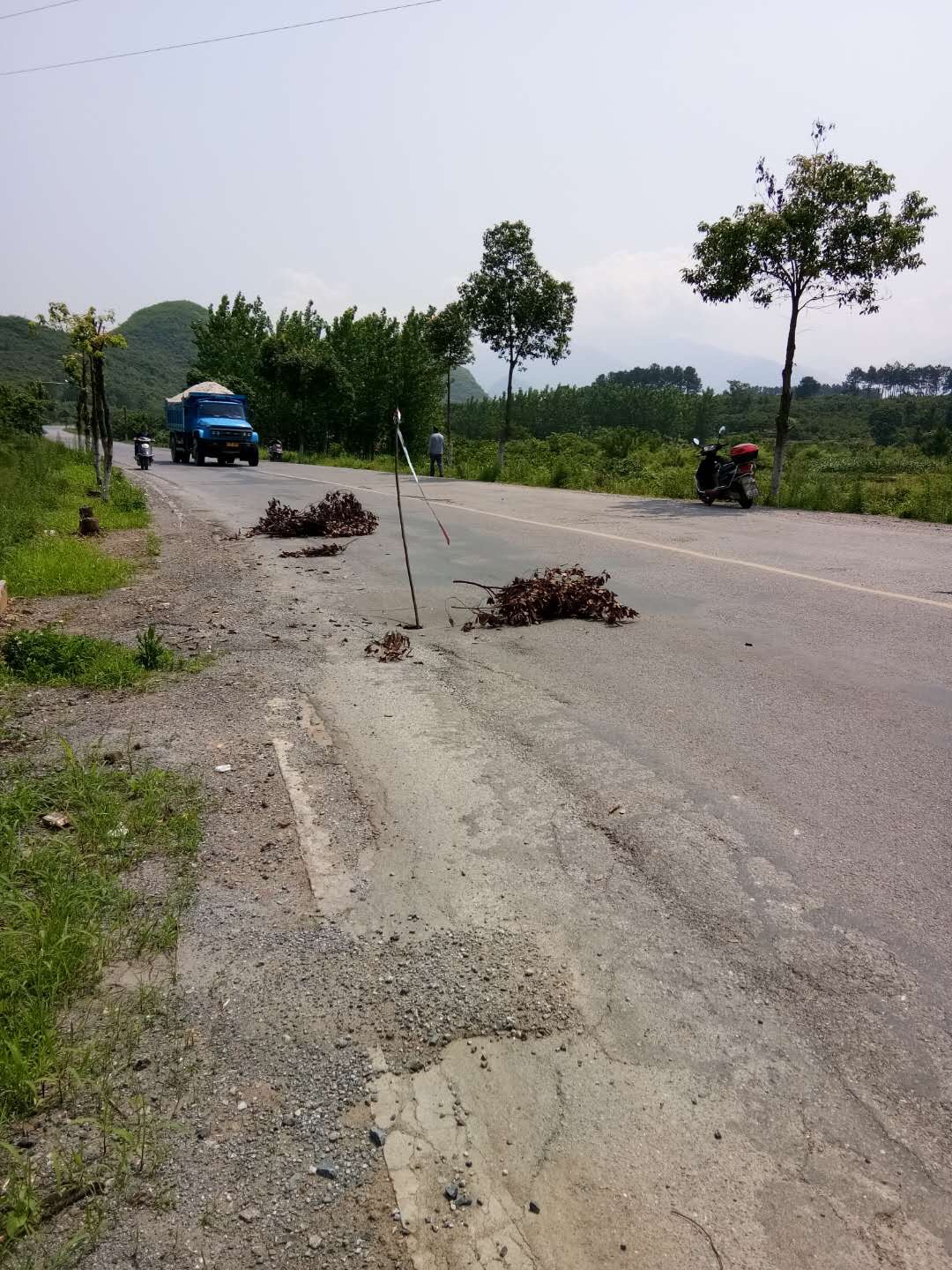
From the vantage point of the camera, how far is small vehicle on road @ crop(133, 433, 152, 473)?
99.8 ft

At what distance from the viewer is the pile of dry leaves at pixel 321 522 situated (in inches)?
478

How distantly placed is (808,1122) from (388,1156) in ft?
3.33

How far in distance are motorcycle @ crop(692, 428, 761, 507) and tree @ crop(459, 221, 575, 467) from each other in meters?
11.9

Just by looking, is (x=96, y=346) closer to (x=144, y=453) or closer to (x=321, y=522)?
(x=321, y=522)

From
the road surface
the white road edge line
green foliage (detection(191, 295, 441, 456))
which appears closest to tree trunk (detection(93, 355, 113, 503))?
the white road edge line

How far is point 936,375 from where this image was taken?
486ft

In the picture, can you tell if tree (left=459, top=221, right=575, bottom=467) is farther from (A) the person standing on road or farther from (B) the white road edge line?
(B) the white road edge line

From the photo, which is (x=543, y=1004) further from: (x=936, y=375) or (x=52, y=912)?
(x=936, y=375)

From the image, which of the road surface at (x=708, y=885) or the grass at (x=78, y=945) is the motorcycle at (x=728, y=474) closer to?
the road surface at (x=708, y=885)

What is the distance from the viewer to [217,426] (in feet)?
106

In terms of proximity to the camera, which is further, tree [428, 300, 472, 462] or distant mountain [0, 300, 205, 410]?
distant mountain [0, 300, 205, 410]

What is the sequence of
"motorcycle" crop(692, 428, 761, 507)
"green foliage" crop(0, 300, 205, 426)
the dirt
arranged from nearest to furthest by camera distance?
the dirt
"motorcycle" crop(692, 428, 761, 507)
"green foliage" crop(0, 300, 205, 426)

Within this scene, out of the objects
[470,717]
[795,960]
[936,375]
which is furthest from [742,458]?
[936,375]

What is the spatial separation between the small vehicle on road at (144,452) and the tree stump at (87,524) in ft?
61.9
